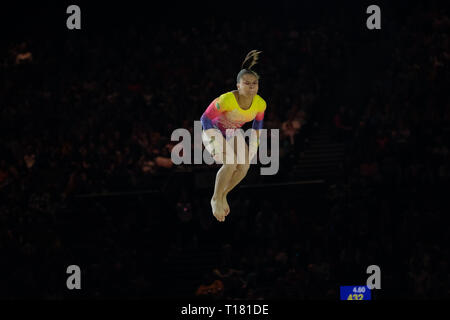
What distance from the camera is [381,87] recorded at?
13734 mm

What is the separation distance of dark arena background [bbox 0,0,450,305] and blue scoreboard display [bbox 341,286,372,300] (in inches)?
7.7

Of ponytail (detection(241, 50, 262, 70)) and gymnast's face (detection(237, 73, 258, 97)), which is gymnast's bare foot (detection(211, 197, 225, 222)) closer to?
gymnast's face (detection(237, 73, 258, 97))

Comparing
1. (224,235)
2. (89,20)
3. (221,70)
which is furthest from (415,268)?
(89,20)

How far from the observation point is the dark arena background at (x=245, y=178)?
1134cm

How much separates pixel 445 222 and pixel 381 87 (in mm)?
3474

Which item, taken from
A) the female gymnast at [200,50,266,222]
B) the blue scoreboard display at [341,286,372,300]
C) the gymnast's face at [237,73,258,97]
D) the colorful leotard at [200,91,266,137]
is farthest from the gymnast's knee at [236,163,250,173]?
the blue scoreboard display at [341,286,372,300]

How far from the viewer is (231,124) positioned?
266 inches

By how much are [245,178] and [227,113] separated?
5815 millimetres

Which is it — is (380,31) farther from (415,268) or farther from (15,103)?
(15,103)

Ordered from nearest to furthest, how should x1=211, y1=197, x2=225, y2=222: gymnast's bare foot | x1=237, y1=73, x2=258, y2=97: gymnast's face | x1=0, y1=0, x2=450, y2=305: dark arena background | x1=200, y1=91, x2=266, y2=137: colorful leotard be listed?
x1=237, y1=73, x2=258, y2=97: gymnast's face → x1=200, y1=91, x2=266, y2=137: colorful leotard → x1=211, y1=197, x2=225, y2=222: gymnast's bare foot → x1=0, y1=0, x2=450, y2=305: dark arena background

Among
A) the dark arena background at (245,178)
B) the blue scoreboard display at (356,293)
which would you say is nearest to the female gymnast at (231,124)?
the dark arena background at (245,178)

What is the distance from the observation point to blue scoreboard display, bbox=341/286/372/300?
1068cm
